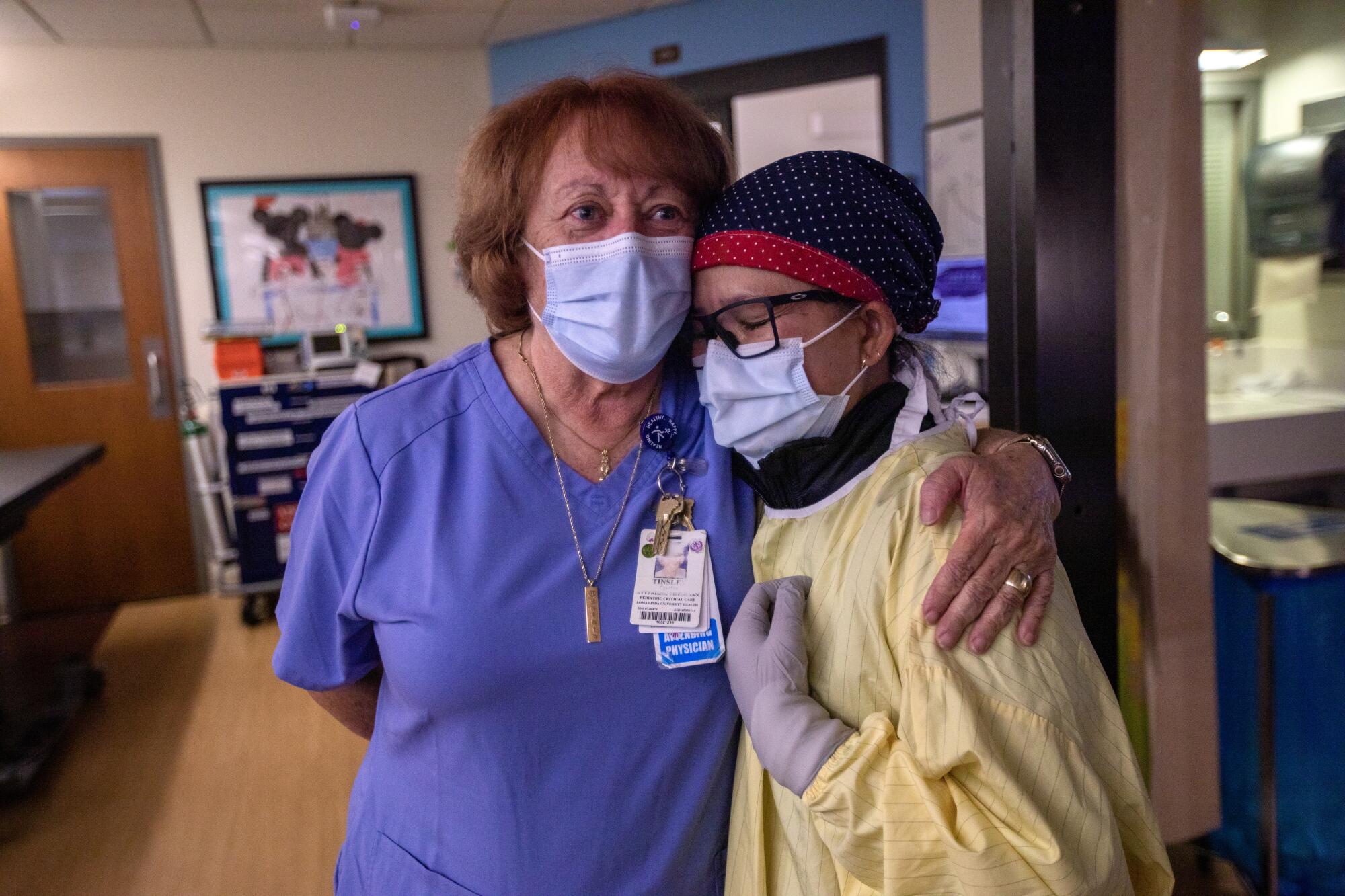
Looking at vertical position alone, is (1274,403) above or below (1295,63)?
below

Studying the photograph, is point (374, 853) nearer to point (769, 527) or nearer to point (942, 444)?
point (769, 527)

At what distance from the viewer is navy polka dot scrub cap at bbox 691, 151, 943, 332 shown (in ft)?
3.34

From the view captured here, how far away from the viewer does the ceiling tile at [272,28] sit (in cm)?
428

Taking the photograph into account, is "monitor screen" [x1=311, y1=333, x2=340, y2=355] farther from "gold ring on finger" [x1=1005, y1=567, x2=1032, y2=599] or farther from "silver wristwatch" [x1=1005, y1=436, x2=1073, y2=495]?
"gold ring on finger" [x1=1005, y1=567, x2=1032, y2=599]

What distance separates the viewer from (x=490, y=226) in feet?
3.91

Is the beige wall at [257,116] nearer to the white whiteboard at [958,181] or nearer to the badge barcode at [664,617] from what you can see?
the white whiteboard at [958,181]

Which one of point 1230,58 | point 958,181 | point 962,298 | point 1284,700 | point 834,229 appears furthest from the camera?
point 958,181

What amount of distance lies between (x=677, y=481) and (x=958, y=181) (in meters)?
2.79

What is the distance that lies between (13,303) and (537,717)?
4.85 metres

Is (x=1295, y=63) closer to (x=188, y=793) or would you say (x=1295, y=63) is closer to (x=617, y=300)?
(x=617, y=300)

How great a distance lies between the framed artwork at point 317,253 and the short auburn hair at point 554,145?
162 inches

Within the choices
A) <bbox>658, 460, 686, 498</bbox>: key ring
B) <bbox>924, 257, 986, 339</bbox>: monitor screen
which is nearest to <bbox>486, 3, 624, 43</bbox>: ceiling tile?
<bbox>924, 257, 986, 339</bbox>: monitor screen

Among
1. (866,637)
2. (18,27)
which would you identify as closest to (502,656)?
(866,637)

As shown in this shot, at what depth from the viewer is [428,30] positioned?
473 cm
